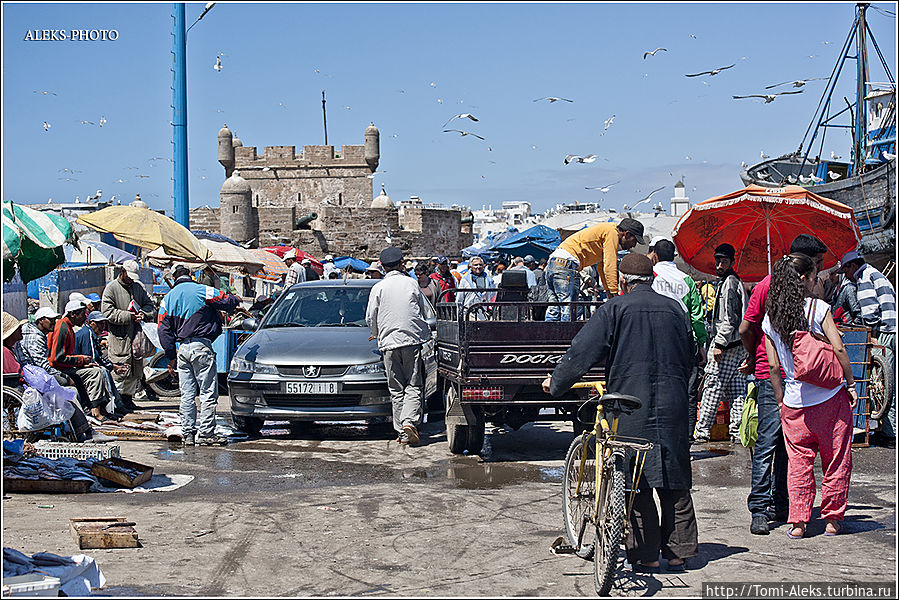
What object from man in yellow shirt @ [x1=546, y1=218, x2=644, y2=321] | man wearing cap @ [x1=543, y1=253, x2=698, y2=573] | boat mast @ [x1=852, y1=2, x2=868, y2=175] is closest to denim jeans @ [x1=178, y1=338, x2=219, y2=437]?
man in yellow shirt @ [x1=546, y1=218, x2=644, y2=321]

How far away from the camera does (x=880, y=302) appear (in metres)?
9.23

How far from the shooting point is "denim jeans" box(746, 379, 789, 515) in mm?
6254

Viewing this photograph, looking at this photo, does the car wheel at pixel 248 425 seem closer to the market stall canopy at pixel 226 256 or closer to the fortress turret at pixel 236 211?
the market stall canopy at pixel 226 256

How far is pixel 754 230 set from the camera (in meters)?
10.4

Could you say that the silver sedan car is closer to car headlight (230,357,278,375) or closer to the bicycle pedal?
car headlight (230,357,278,375)

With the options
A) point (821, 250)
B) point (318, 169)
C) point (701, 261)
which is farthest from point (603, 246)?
point (318, 169)

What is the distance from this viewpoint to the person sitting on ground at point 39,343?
32.2 feet

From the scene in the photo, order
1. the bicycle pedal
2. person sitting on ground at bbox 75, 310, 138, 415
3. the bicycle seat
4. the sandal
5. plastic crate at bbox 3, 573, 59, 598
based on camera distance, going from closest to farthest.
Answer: plastic crate at bbox 3, 573, 59, 598, the bicycle seat, the bicycle pedal, the sandal, person sitting on ground at bbox 75, 310, 138, 415

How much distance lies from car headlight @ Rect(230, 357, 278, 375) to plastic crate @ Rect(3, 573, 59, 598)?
19.0 ft

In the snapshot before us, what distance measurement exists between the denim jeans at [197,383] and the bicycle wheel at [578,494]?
515cm

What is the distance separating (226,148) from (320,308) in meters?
58.2

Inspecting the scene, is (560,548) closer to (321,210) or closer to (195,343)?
(195,343)

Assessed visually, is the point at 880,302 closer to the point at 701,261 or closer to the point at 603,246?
the point at 701,261

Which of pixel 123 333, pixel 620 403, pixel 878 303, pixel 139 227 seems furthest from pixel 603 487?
pixel 139 227
